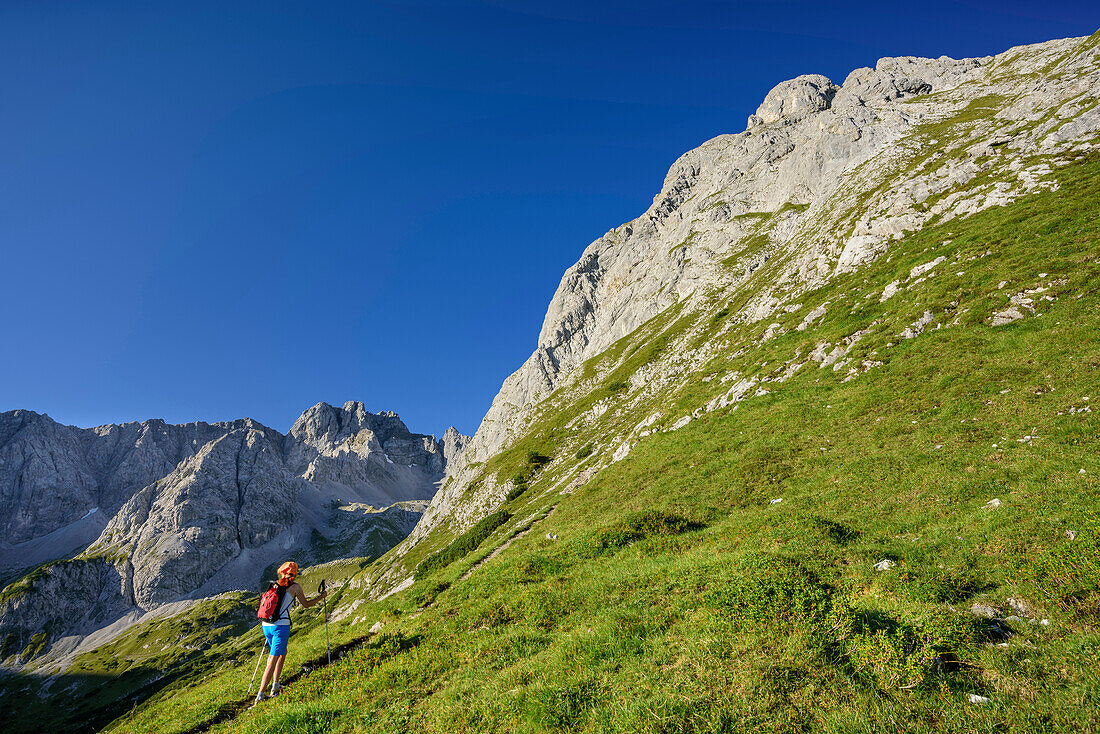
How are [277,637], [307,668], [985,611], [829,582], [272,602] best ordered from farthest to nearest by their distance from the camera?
[307,668], [272,602], [277,637], [829,582], [985,611]

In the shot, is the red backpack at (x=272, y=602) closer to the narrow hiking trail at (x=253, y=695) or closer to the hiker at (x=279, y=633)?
the hiker at (x=279, y=633)

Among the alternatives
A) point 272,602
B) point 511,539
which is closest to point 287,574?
point 272,602

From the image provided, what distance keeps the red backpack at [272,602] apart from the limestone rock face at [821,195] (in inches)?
2151

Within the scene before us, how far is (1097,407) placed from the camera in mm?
16766

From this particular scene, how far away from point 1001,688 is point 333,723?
11477mm

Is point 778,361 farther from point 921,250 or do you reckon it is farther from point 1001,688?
point 1001,688

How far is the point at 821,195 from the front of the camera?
10600 centimetres

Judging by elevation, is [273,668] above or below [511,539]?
above

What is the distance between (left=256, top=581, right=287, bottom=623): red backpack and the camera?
37.9 ft

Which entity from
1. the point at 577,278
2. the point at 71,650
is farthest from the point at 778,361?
the point at 71,650

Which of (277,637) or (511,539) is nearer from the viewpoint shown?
(277,637)

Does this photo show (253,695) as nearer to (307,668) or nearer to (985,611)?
(307,668)

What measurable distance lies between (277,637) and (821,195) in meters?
130

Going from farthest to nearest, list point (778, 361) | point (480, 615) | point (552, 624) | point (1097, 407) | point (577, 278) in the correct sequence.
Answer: point (577, 278) → point (778, 361) → point (1097, 407) → point (480, 615) → point (552, 624)
